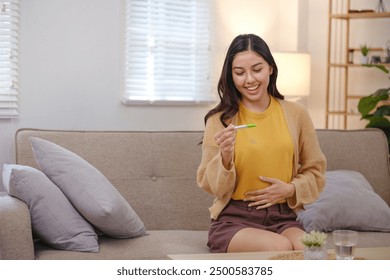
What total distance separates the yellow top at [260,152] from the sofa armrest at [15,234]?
56 centimetres

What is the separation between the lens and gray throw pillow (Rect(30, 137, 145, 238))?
7.54 feet

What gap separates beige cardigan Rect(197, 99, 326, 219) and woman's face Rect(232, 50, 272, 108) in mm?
87

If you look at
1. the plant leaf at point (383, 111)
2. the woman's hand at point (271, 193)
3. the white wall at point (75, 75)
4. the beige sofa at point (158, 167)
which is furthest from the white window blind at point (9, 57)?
the plant leaf at point (383, 111)

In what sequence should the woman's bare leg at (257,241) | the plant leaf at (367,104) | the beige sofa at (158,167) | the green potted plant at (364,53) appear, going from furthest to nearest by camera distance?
the green potted plant at (364,53)
the plant leaf at (367,104)
the beige sofa at (158,167)
the woman's bare leg at (257,241)

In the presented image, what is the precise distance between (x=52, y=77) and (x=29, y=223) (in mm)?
1283

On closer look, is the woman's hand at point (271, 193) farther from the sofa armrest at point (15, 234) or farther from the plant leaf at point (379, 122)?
the plant leaf at point (379, 122)

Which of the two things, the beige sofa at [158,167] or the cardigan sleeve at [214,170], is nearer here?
the cardigan sleeve at [214,170]

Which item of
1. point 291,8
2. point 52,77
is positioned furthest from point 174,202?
point 291,8

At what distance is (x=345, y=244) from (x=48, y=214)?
87 centimetres

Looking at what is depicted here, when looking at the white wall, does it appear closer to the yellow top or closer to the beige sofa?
the beige sofa

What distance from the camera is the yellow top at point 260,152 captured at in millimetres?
2141

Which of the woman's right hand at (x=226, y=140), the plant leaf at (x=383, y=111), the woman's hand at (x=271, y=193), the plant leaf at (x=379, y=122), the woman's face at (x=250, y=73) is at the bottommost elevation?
the woman's hand at (x=271, y=193)

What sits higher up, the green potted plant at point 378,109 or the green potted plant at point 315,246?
the green potted plant at point 378,109
